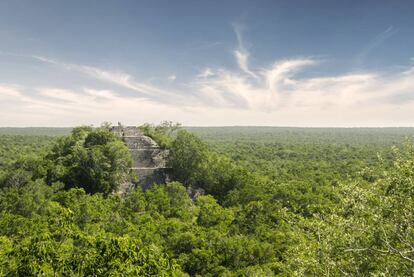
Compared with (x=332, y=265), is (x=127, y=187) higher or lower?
lower

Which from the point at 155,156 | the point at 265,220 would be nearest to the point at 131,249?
the point at 265,220

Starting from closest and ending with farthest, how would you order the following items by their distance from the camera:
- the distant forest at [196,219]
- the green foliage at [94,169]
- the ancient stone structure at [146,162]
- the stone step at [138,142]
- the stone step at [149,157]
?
the distant forest at [196,219], the green foliage at [94,169], the ancient stone structure at [146,162], the stone step at [149,157], the stone step at [138,142]

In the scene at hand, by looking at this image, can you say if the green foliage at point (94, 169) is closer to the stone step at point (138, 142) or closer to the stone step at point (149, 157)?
the stone step at point (149, 157)

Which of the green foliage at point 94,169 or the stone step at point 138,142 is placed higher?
the stone step at point 138,142

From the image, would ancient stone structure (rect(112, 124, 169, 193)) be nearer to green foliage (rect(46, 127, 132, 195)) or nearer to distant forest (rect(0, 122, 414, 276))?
distant forest (rect(0, 122, 414, 276))

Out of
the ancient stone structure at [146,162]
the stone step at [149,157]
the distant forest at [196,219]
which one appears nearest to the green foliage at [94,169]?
the distant forest at [196,219]

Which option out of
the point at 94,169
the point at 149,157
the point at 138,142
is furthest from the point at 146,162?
the point at 94,169

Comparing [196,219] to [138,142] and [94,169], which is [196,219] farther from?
[138,142]

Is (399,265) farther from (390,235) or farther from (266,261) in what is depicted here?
(266,261)
